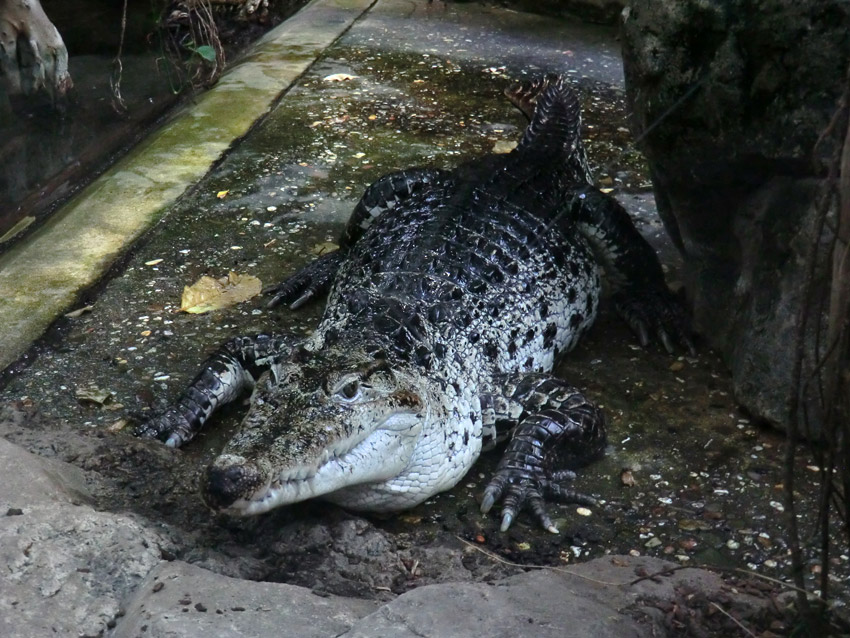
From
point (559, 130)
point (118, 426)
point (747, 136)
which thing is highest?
point (747, 136)

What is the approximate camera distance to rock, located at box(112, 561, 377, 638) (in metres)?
2.11

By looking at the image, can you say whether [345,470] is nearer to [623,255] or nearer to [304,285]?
[304,285]

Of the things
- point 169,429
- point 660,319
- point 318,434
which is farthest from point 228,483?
point 660,319

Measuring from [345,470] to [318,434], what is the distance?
5.7 inches

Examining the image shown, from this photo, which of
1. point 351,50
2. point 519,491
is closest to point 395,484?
point 519,491

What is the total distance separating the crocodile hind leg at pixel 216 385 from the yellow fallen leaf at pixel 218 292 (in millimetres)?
632

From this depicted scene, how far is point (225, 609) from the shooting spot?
7.20 feet

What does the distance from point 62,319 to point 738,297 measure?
275 centimetres

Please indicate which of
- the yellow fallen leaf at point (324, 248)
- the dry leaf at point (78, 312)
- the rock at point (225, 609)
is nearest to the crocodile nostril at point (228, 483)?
the rock at point (225, 609)

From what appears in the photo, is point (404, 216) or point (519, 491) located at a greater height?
point (404, 216)

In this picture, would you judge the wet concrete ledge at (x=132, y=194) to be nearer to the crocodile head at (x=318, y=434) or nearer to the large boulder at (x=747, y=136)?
the crocodile head at (x=318, y=434)

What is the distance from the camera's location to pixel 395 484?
9.84ft

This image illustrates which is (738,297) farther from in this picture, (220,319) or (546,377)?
(220,319)

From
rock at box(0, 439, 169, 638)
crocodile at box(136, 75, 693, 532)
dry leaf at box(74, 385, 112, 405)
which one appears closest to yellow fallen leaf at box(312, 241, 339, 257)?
crocodile at box(136, 75, 693, 532)
